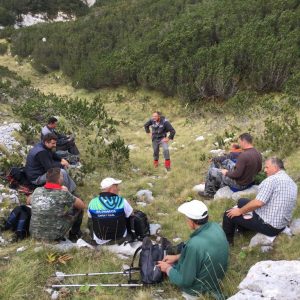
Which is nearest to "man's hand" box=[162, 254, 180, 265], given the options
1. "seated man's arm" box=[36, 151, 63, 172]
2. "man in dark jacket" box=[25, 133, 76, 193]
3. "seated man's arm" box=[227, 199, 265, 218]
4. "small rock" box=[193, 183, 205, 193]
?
"seated man's arm" box=[227, 199, 265, 218]

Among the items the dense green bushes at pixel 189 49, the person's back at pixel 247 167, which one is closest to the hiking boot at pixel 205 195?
the person's back at pixel 247 167

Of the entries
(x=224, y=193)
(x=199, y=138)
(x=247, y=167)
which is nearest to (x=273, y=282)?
(x=247, y=167)

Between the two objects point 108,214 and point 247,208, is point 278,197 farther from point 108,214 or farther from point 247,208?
point 108,214

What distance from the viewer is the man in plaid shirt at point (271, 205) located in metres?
4.87

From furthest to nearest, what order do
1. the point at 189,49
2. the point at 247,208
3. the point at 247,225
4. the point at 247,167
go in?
the point at 189,49
the point at 247,167
the point at 247,225
the point at 247,208

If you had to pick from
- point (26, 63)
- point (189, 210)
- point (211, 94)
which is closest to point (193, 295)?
point (189, 210)

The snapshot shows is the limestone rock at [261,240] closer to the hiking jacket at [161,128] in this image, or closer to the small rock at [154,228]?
the small rock at [154,228]

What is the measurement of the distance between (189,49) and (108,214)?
42.2 feet

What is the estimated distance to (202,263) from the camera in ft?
13.2

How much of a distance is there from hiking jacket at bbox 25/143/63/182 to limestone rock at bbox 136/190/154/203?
181 cm

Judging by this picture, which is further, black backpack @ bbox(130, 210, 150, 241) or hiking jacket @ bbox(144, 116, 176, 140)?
hiking jacket @ bbox(144, 116, 176, 140)

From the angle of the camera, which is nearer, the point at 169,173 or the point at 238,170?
the point at 238,170

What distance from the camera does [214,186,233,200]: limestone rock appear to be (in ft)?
22.6

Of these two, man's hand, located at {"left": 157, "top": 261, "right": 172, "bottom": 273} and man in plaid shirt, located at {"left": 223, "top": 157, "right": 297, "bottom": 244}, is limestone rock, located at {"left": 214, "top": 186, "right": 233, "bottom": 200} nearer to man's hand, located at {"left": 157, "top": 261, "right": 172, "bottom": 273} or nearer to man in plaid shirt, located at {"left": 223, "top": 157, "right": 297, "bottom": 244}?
man in plaid shirt, located at {"left": 223, "top": 157, "right": 297, "bottom": 244}
